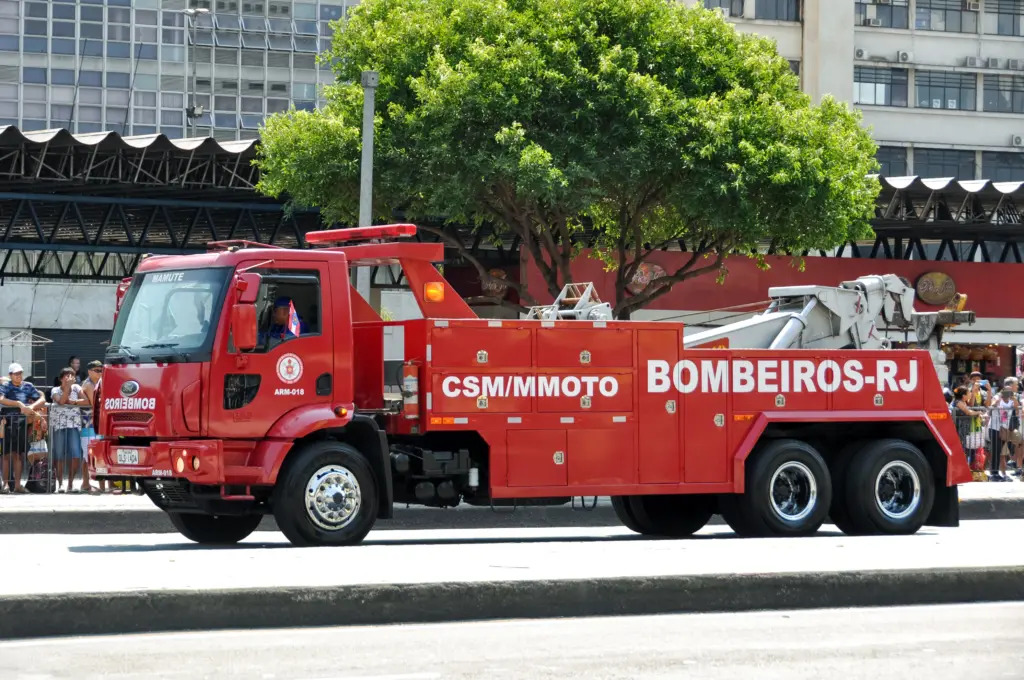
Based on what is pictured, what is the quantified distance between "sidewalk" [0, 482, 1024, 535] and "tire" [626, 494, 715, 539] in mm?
2550

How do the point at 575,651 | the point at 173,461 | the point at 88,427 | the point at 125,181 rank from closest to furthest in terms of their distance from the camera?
the point at 575,651 < the point at 173,461 < the point at 88,427 < the point at 125,181

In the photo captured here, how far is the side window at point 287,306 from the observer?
14.3 meters

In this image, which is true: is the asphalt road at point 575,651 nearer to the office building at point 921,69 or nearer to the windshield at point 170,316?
the windshield at point 170,316

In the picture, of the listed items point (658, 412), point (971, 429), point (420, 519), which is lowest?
point (420, 519)

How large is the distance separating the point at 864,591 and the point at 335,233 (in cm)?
692

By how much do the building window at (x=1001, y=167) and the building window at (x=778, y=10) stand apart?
982cm

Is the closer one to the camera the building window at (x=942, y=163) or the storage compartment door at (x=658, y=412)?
the storage compartment door at (x=658, y=412)

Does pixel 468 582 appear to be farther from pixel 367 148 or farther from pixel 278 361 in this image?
pixel 367 148

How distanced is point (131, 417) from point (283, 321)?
5.22 feet

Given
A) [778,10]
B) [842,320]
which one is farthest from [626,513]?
[778,10]

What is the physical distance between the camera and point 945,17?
62469 millimetres

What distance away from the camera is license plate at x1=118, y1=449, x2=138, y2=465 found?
14320 mm

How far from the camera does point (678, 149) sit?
31734mm

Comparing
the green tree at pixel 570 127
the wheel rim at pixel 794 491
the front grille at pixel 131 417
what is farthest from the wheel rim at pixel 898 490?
the green tree at pixel 570 127
